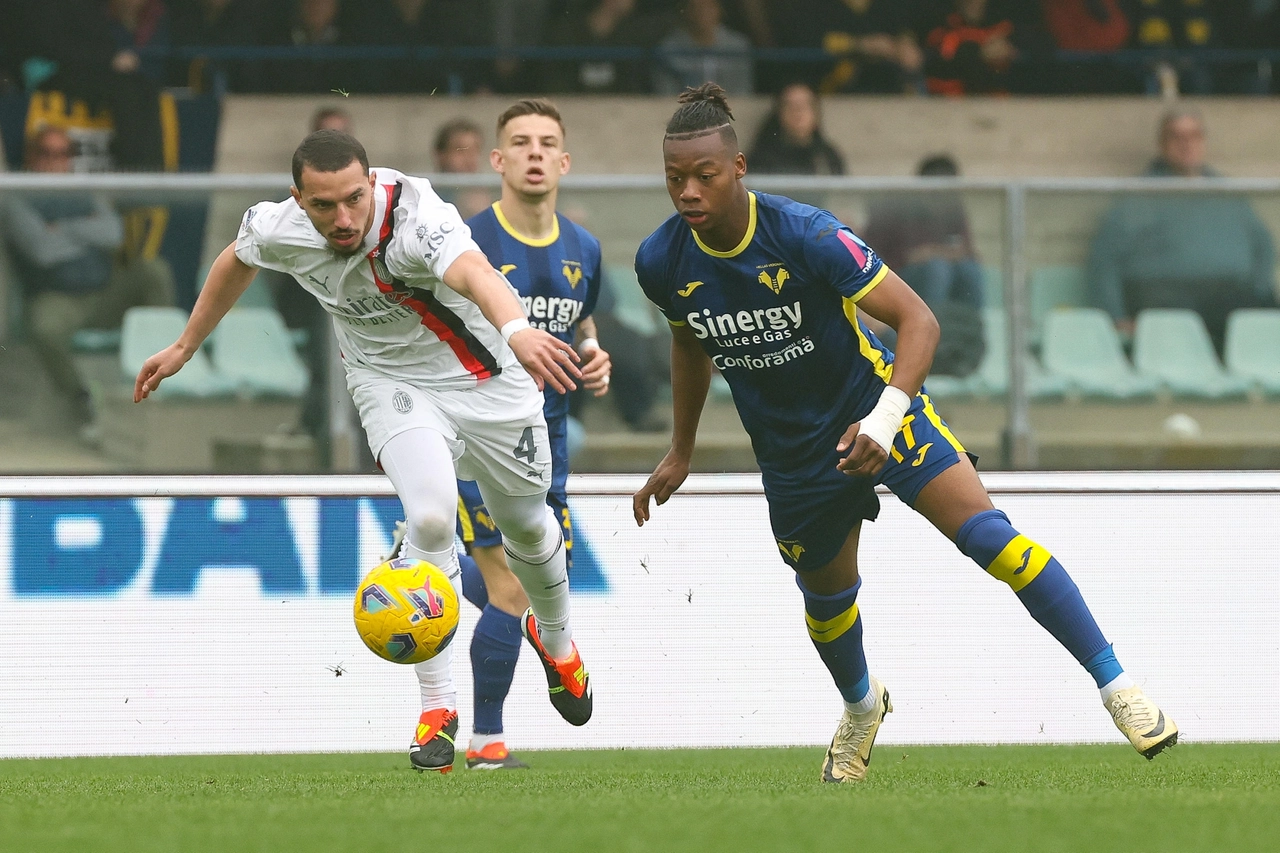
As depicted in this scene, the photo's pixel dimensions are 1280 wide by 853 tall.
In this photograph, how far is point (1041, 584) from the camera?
16.6 ft

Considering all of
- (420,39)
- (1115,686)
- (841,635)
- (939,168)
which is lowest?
(841,635)

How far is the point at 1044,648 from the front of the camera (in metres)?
7.68

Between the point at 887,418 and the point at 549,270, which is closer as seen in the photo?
the point at 887,418

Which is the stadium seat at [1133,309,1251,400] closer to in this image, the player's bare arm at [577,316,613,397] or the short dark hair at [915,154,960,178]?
the short dark hair at [915,154,960,178]

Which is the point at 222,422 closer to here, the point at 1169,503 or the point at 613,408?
the point at 613,408

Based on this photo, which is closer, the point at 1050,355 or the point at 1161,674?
the point at 1161,674

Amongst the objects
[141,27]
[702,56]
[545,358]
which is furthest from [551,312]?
[141,27]

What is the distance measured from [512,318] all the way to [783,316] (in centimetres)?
84

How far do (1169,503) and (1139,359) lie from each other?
37.9 inches

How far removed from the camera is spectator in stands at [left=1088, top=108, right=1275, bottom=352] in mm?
8453

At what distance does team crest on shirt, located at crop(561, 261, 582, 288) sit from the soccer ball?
1.50 meters

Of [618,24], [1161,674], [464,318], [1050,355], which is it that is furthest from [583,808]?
[618,24]

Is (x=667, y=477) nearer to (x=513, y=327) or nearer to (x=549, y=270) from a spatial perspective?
(x=513, y=327)

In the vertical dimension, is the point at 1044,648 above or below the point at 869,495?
below
